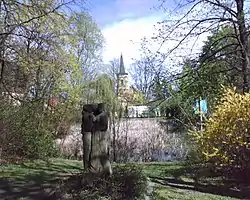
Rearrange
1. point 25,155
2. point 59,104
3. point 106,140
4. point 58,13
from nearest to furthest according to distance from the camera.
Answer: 1. point 106,140
2. point 58,13
3. point 25,155
4. point 59,104

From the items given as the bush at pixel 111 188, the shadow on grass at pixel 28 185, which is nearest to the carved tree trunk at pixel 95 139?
the bush at pixel 111 188

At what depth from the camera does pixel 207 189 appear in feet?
28.0

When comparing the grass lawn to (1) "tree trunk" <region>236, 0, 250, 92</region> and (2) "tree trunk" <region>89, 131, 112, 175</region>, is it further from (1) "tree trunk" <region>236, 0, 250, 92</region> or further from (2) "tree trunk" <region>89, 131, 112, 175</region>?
(1) "tree trunk" <region>236, 0, 250, 92</region>

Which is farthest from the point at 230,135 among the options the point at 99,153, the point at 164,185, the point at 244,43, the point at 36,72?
the point at 36,72

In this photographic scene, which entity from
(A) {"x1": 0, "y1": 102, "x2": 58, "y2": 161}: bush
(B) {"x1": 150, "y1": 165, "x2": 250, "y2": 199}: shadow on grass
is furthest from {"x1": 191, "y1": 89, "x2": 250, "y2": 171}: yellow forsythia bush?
(A) {"x1": 0, "y1": 102, "x2": 58, "y2": 161}: bush

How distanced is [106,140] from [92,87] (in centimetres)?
1380

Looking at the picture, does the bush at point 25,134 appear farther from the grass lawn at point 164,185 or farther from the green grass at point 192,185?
the green grass at point 192,185

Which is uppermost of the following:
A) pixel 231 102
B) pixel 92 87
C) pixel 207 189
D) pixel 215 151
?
pixel 92 87

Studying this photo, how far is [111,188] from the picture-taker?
672 cm

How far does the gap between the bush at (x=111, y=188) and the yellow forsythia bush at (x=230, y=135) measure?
2751 millimetres

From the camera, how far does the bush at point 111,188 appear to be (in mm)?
6547

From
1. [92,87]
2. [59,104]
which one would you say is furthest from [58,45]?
[92,87]

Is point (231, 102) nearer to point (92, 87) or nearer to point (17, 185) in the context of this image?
point (17, 185)

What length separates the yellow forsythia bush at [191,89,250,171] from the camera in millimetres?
8875
